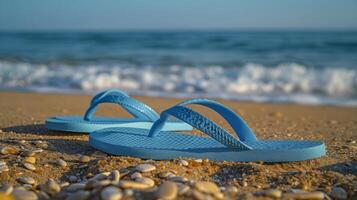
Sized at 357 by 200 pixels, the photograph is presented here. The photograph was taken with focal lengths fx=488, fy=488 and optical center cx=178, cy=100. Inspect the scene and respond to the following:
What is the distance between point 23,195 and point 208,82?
6538 mm

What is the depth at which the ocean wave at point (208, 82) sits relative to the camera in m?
7.41

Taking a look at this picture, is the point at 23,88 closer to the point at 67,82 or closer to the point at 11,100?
the point at 67,82

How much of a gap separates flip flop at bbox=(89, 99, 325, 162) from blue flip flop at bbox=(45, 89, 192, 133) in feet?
1.39

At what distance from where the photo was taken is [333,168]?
2.49 meters

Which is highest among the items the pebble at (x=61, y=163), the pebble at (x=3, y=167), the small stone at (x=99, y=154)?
the small stone at (x=99, y=154)

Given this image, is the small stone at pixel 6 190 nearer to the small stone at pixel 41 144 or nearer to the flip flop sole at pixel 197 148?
the flip flop sole at pixel 197 148

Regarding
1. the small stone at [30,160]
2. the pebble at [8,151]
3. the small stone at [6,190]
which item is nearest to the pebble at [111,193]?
the small stone at [6,190]

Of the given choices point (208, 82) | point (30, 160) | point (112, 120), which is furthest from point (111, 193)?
point (208, 82)

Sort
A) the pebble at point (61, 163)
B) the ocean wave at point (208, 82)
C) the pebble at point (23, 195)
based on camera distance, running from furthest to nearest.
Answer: the ocean wave at point (208, 82) < the pebble at point (61, 163) < the pebble at point (23, 195)

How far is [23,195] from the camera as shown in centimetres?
191

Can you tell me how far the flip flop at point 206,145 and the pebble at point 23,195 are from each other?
28.0 inches

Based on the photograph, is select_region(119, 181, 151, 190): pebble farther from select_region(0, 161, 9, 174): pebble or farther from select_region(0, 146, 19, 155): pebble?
select_region(0, 146, 19, 155): pebble

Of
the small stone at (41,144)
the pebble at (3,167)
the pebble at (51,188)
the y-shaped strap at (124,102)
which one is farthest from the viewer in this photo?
the y-shaped strap at (124,102)

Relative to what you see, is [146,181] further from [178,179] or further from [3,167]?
[3,167]
